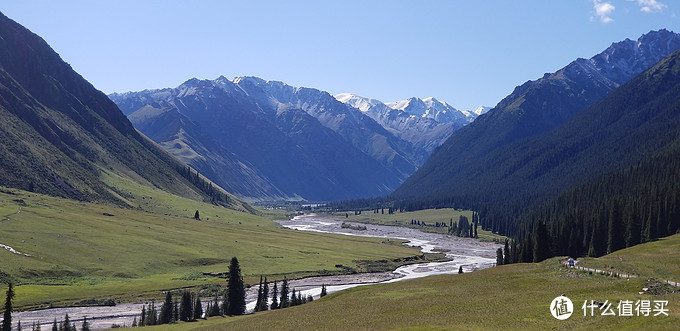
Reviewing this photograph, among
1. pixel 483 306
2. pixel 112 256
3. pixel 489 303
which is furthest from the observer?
pixel 112 256

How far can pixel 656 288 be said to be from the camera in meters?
53.2

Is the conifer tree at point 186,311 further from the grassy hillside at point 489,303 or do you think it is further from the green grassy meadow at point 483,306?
the green grassy meadow at point 483,306

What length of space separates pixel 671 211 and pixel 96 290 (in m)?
131

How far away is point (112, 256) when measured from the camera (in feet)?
490

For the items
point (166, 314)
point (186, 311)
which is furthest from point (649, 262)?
point (166, 314)

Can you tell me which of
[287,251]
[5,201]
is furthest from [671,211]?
[5,201]

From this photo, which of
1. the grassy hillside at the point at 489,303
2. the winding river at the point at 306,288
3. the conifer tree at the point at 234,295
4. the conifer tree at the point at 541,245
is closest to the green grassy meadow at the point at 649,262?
the grassy hillside at the point at 489,303

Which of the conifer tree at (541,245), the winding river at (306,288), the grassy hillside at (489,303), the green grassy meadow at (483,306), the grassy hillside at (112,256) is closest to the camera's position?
the green grassy meadow at (483,306)

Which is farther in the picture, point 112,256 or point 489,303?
point 112,256

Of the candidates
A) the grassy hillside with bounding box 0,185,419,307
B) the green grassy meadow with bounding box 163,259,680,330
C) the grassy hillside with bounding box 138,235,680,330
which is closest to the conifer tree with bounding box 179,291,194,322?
the grassy hillside with bounding box 138,235,680,330

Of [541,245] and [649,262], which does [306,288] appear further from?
[649,262]

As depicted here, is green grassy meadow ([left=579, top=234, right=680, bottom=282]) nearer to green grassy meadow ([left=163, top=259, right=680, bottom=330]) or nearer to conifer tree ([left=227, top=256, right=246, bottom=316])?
green grassy meadow ([left=163, top=259, right=680, bottom=330])

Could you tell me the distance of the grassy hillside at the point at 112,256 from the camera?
122938 mm

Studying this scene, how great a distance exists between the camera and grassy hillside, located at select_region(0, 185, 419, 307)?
123 metres
